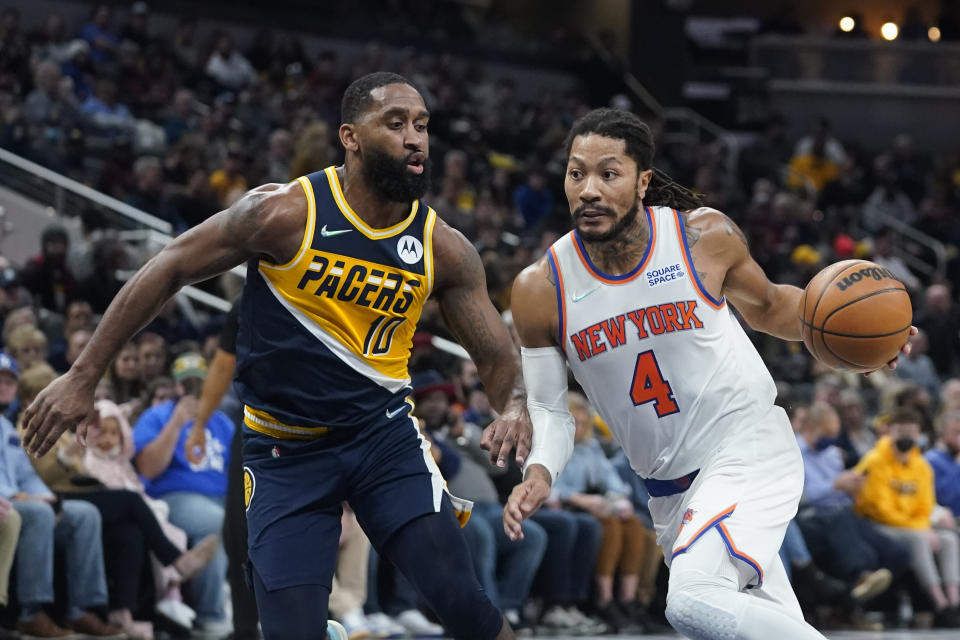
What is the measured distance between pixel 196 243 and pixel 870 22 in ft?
83.8

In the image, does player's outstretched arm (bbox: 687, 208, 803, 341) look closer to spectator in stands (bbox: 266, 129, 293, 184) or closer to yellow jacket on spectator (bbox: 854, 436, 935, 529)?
yellow jacket on spectator (bbox: 854, 436, 935, 529)

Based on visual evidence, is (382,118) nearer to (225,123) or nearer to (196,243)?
(196,243)

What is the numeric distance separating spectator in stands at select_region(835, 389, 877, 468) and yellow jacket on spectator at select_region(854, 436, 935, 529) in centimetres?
69

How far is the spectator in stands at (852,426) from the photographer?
40.0 ft

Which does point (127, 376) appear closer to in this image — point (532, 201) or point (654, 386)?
point (654, 386)

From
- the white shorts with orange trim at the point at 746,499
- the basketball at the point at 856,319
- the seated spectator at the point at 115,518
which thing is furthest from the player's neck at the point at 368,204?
the seated spectator at the point at 115,518

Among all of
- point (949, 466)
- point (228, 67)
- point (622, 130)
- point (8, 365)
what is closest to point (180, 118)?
point (228, 67)

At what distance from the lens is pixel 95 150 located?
46.9 feet

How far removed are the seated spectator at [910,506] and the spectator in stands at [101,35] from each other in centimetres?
992

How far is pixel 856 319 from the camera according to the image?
5.05m

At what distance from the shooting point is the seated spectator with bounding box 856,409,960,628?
37.2 ft

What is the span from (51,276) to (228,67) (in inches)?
283

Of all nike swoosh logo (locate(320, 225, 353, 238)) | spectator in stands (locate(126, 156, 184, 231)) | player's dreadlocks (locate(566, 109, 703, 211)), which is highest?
spectator in stands (locate(126, 156, 184, 231))

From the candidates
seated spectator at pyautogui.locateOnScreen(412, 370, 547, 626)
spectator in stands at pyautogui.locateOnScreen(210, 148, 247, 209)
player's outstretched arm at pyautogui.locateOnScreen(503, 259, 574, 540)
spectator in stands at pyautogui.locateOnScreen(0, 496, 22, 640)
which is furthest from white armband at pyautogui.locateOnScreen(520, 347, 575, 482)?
spectator in stands at pyautogui.locateOnScreen(210, 148, 247, 209)
